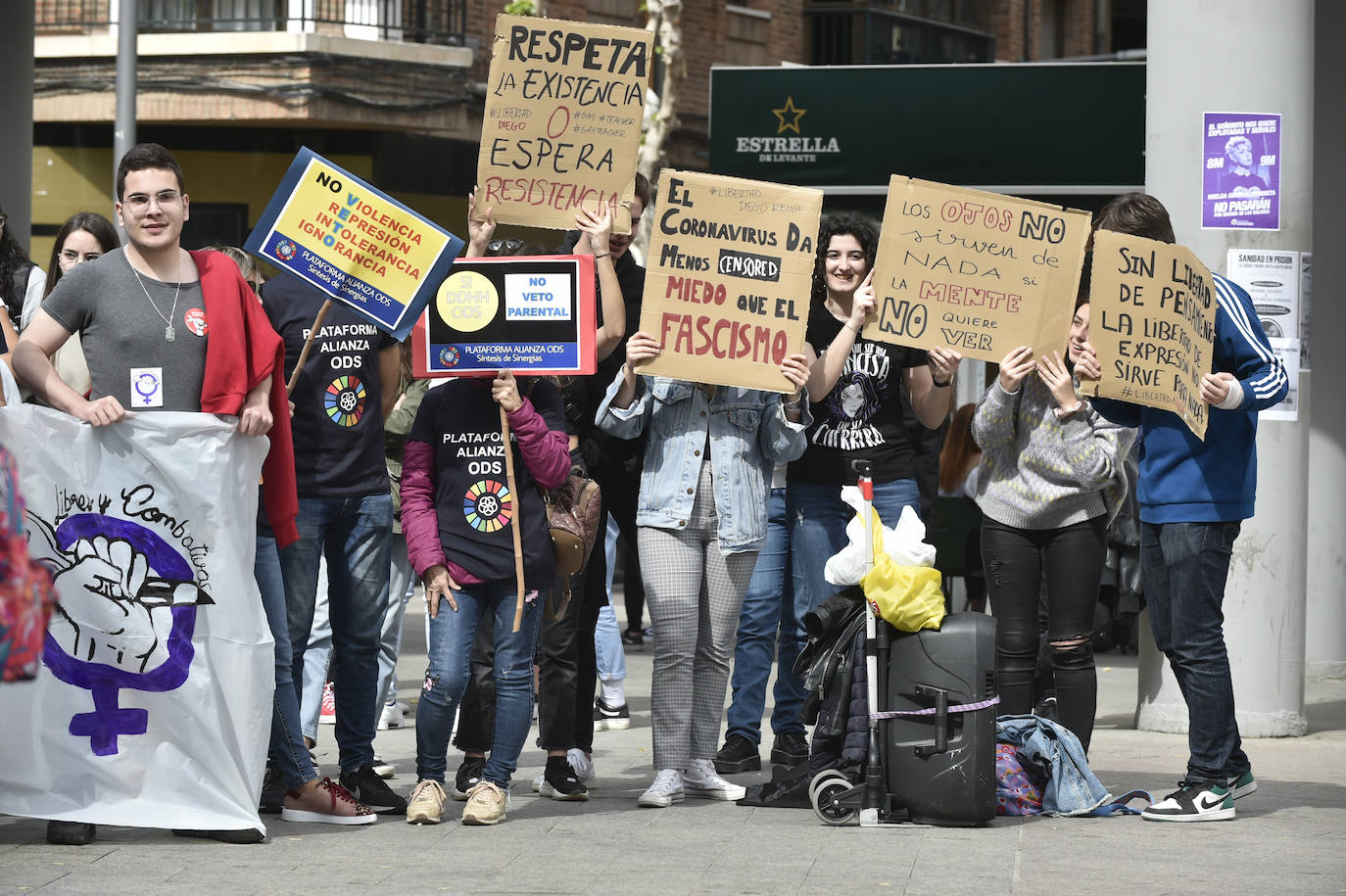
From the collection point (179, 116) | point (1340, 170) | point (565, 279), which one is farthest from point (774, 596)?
point (179, 116)

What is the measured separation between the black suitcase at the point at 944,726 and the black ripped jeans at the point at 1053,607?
0.72 meters

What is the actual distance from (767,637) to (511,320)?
180 centimetres

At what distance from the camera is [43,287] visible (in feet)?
25.9

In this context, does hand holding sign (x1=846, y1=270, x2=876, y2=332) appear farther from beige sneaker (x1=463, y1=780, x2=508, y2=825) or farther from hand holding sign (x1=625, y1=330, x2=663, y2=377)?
beige sneaker (x1=463, y1=780, x2=508, y2=825)

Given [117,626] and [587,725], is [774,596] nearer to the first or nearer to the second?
[587,725]

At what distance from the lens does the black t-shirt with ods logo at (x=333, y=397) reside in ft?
21.7

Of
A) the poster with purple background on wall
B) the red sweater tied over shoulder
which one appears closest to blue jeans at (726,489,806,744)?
the red sweater tied over shoulder

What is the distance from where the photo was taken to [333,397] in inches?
262

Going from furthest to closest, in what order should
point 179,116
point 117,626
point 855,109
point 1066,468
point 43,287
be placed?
point 179,116 → point 855,109 → point 43,287 → point 1066,468 → point 117,626

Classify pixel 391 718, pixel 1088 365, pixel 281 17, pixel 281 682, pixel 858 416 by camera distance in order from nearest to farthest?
pixel 281 682 < pixel 1088 365 < pixel 858 416 < pixel 391 718 < pixel 281 17

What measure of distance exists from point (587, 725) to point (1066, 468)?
207 cm

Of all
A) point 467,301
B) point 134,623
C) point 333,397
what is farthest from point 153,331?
point 467,301

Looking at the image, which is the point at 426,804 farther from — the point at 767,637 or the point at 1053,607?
the point at 1053,607

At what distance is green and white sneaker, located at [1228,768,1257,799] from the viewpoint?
6.88m
